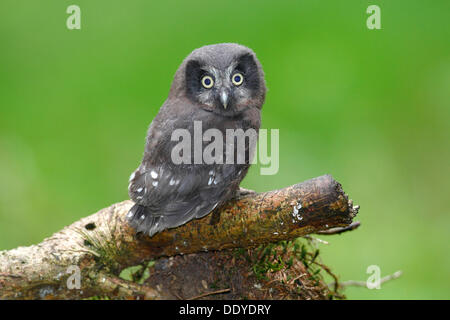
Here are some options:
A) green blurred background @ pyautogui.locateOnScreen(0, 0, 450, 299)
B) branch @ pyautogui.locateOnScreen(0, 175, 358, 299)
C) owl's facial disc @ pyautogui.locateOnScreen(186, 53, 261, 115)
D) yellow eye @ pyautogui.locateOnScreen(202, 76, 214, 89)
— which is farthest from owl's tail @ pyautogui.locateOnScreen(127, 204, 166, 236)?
green blurred background @ pyautogui.locateOnScreen(0, 0, 450, 299)

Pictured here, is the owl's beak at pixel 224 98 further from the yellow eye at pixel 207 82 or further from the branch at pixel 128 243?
the branch at pixel 128 243

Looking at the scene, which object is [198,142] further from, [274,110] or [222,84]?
[274,110]

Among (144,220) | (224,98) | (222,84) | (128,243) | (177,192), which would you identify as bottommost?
(128,243)

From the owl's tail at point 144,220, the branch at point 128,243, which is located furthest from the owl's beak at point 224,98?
the owl's tail at point 144,220

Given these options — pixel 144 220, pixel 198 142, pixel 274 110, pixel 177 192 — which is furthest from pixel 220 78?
pixel 274 110
